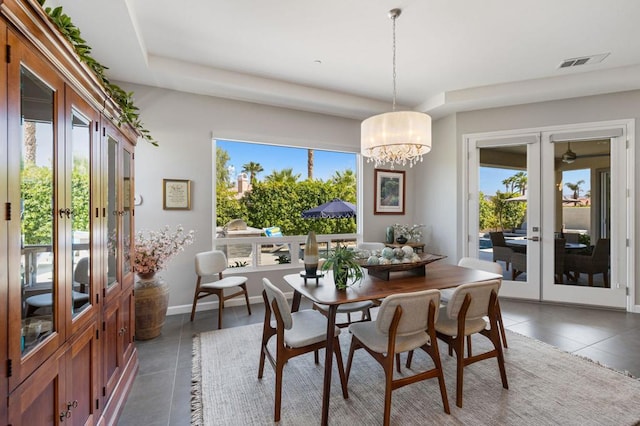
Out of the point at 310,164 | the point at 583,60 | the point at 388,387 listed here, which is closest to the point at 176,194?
the point at 310,164

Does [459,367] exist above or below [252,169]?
below

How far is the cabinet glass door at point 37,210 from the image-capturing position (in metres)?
1.06

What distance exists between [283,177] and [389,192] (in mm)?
1929

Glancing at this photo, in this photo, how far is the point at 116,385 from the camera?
1.97 m

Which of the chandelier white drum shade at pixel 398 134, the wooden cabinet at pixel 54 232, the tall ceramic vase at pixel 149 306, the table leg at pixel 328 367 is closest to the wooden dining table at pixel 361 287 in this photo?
the table leg at pixel 328 367

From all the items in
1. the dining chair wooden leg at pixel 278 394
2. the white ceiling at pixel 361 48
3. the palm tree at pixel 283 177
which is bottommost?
the dining chair wooden leg at pixel 278 394

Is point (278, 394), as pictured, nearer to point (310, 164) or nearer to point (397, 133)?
point (397, 133)

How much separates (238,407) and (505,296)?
4138 mm

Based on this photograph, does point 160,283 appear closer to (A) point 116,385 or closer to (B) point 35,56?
(A) point 116,385

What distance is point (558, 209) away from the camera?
4176 mm

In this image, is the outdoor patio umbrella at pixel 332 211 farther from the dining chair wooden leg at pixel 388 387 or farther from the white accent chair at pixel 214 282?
the dining chair wooden leg at pixel 388 387

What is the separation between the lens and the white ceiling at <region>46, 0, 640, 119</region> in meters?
2.48

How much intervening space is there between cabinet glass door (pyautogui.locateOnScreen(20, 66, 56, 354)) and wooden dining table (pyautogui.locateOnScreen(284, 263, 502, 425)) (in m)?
1.31

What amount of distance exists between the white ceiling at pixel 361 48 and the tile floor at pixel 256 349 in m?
2.87
